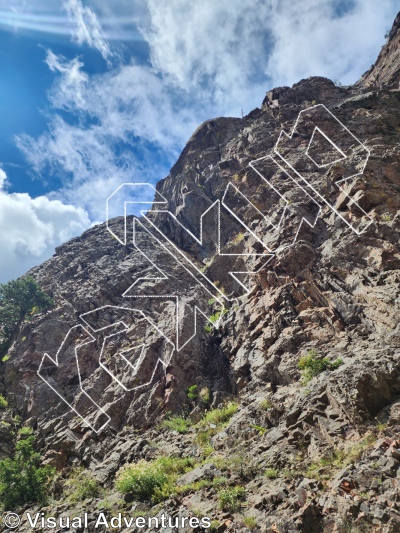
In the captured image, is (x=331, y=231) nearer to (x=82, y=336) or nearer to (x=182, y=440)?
(x=182, y=440)

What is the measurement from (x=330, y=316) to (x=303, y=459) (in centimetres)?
712

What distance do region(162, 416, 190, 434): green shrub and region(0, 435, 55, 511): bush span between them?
599 centimetres

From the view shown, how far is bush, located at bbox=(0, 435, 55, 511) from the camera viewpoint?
15197 mm

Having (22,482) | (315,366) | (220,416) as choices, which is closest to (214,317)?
(220,416)

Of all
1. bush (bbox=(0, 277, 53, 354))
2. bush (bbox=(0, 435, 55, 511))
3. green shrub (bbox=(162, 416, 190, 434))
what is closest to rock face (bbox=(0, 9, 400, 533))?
green shrub (bbox=(162, 416, 190, 434))

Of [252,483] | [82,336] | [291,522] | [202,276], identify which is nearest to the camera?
[291,522]

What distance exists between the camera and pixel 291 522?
26.0 ft

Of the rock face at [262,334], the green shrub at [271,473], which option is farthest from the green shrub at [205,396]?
the green shrub at [271,473]

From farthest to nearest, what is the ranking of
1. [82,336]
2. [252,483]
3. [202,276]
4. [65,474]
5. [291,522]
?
[202,276]
[82,336]
[65,474]
[252,483]
[291,522]

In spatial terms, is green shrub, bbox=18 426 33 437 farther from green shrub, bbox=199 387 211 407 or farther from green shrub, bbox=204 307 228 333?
green shrub, bbox=204 307 228 333

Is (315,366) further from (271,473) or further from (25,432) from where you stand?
(25,432)

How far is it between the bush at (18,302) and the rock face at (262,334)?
1.49 m

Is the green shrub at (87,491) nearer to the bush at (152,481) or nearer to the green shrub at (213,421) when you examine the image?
the bush at (152,481)

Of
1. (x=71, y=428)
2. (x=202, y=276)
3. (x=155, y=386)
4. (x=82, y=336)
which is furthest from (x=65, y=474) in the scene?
(x=202, y=276)
